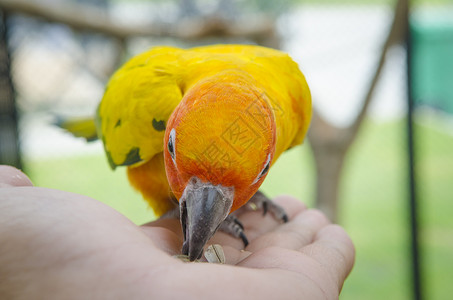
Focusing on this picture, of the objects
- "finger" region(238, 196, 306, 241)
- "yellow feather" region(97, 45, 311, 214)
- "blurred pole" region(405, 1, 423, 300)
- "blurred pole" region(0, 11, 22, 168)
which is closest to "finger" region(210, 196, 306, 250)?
"finger" region(238, 196, 306, 241)

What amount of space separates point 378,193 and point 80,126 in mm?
3876

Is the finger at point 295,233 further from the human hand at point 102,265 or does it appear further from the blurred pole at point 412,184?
the blurred pole at point 412,184

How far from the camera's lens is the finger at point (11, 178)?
100cm

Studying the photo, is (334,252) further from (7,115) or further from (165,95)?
(7,115)

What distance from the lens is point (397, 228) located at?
4191 millimetres

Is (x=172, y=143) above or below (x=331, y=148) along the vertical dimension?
above

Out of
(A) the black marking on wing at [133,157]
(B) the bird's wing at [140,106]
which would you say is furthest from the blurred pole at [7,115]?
(A) the black marking on wing at [133,157]

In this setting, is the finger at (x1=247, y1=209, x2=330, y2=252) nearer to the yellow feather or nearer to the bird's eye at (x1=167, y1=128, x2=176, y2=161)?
the yellow feather

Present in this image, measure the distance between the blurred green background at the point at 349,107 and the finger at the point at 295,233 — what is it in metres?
0.68

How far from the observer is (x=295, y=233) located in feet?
4.10

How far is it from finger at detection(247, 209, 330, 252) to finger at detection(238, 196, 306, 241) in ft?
0.22

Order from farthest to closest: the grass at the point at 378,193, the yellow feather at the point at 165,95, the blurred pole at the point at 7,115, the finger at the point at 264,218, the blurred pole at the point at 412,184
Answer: the grass at the point at 378,193 → the blurred pole at the point at 7,115 → the blurred pole at the point at 412,184 → the finger at the point at 264,218 → the yellow feather at the point at 165,95

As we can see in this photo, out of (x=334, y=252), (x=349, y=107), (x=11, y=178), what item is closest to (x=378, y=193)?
(x=349, y=107)

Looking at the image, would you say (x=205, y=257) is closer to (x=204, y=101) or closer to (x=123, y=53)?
(x=204, y=101)
